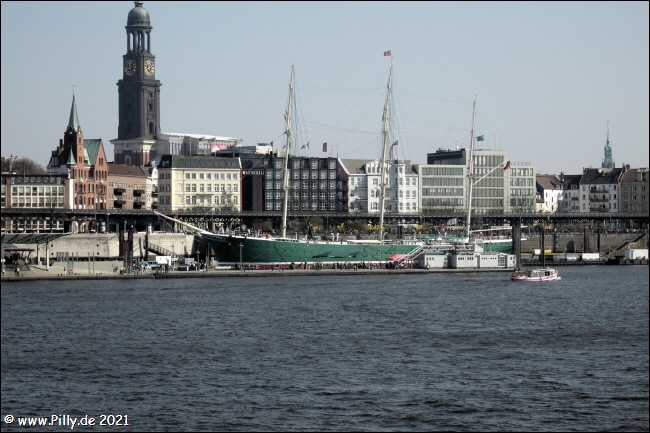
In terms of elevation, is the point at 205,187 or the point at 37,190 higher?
the point at 205,187

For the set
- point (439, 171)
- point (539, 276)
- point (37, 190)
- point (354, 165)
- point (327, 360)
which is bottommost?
point (327, 360)

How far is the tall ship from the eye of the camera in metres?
109

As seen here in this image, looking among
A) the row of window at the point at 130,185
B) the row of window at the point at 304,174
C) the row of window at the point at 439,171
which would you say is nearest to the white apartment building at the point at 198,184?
the row of window at the point at 304,174

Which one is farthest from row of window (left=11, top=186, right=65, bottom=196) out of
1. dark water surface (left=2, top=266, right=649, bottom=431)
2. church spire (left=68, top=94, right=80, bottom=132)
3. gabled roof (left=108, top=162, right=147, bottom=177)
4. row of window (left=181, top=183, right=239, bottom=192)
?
dark water surface (left=2, top=266, right=649, bottom=431)

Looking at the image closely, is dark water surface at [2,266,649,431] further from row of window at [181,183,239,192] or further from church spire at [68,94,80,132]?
row of window at [181,183,239,192]

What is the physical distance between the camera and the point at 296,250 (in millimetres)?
111625

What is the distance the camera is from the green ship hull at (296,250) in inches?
4301

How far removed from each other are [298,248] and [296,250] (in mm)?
284

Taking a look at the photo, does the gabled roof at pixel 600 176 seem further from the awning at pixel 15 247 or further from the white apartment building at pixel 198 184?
the awning at pixel 15 247

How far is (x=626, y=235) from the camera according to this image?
14212cm

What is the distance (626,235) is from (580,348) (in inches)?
3769

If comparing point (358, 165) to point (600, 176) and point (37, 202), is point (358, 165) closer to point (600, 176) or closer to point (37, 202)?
point (600, 176)

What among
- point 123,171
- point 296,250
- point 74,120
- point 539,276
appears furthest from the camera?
point 123,171

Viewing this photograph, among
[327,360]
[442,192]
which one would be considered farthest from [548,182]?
[327,360]
